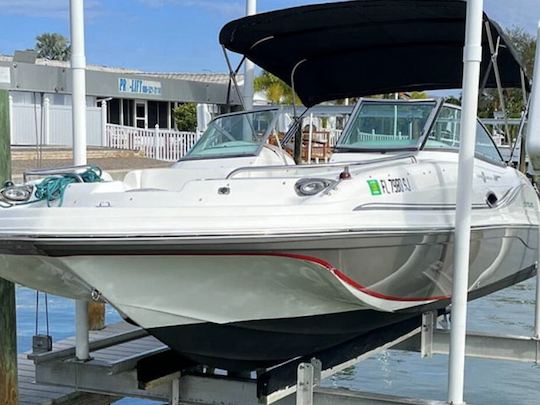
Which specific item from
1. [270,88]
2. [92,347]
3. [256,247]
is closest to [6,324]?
[92,347]

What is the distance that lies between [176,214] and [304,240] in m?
0.61

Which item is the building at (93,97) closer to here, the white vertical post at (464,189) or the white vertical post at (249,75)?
the white vertical post at (249,75)

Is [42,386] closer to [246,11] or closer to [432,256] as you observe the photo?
[432,256]

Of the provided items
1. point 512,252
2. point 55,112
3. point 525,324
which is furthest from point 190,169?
point 55,112

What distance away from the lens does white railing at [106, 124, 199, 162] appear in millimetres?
21688

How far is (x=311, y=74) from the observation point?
22.7ft

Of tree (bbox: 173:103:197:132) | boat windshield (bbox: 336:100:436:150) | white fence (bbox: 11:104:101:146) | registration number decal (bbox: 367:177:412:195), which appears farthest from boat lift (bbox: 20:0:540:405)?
tree (bbox: 173:103:197:132)

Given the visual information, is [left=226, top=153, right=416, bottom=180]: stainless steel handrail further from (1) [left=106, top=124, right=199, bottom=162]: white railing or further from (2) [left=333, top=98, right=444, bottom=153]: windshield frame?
(1) [left=106, top=124, right=199, bottom=162]: white railing

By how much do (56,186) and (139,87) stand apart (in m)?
12.1

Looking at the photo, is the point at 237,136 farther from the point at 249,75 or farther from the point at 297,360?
the point at 297,360

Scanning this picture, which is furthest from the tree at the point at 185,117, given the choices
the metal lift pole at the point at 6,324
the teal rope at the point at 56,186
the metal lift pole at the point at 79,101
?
the teal rope at the point at 56,186

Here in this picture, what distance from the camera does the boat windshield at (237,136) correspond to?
18.8ft

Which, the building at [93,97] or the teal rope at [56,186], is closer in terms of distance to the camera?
the teal rope at [56,186]

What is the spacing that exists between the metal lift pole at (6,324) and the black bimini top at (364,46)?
5.72 feet
